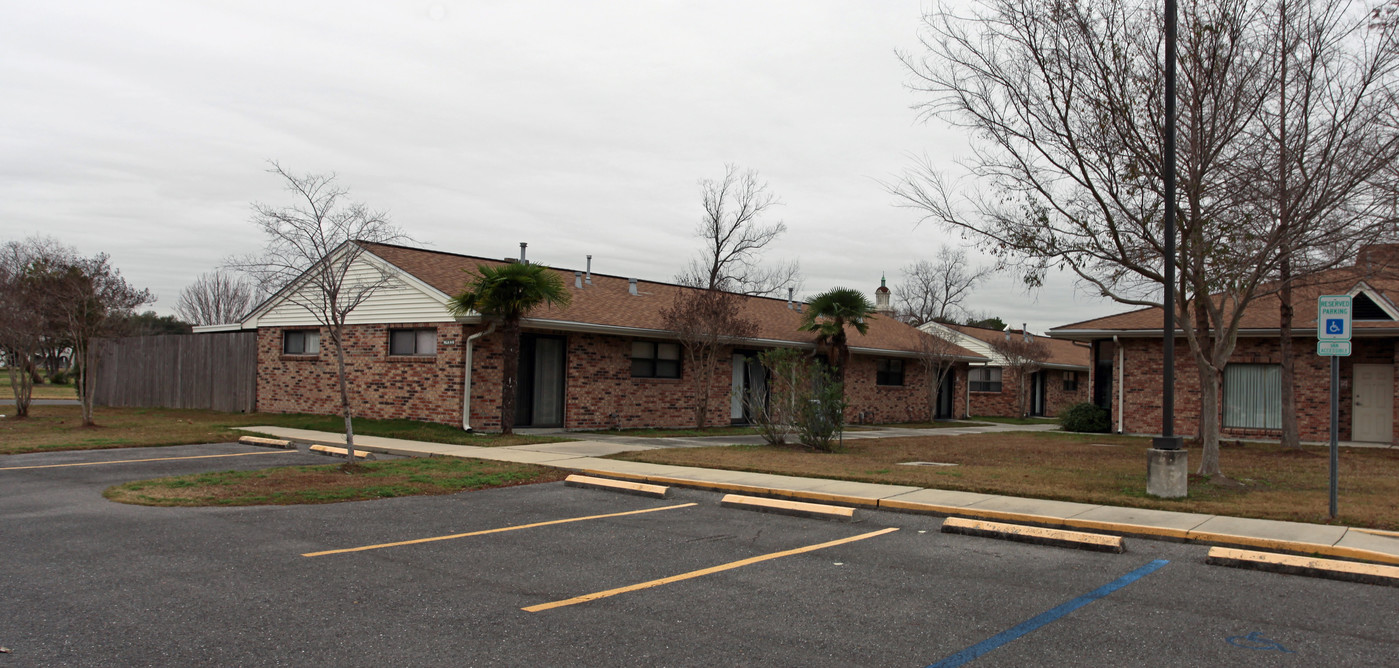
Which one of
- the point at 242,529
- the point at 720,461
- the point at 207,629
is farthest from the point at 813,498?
the point at 207,629

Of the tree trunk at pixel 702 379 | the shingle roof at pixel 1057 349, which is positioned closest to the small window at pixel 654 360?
the tree trunk at pixel 702 379

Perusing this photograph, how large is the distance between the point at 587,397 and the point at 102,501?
497 inches

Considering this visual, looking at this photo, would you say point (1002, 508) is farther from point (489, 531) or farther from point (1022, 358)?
point (1022, 358)

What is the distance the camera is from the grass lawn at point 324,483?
411 inches

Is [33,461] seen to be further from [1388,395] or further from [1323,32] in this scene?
[1388,395]

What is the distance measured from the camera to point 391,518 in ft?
31.2

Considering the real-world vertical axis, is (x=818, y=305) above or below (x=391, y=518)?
above

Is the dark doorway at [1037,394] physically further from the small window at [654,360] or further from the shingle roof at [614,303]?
the small window at [654,360]

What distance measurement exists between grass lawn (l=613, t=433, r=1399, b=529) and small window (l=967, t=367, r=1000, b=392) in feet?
63.4

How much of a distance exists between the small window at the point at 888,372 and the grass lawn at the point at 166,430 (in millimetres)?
15978

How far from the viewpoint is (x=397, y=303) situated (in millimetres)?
21531

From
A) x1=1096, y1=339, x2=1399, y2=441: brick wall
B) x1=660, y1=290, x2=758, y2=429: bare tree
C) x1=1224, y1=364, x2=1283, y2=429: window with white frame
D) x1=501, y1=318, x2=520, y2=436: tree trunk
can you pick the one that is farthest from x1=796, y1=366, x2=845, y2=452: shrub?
x1=1224, y1=364, x2=1283, y2=429: window with white frame

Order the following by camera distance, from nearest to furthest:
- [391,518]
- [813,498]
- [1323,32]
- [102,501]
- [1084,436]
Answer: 1. [391,518]
2. [102,501]
3. [813,498]
4. [1323,32]
5. [1084,436]

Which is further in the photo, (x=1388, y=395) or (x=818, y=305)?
(x=818, y=305)
